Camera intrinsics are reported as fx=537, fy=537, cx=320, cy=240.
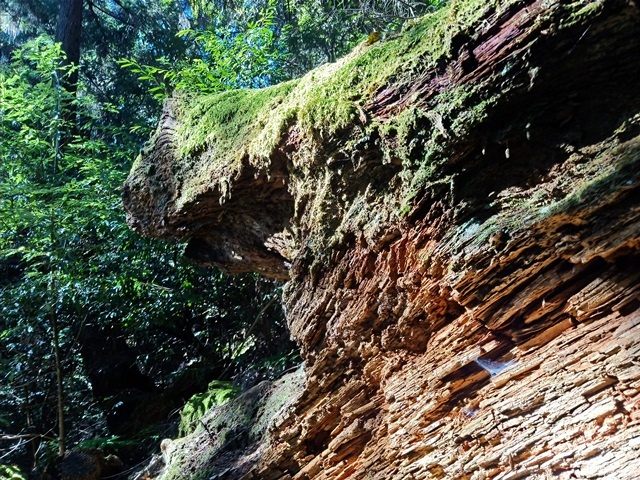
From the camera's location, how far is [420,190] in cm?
219

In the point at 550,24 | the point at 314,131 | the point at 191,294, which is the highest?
the point at 191,294

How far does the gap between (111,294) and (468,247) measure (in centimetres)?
540

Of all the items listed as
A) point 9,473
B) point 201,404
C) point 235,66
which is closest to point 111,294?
point 9,473

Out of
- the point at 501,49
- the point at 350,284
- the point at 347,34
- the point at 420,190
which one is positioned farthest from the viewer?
the point at 347,34

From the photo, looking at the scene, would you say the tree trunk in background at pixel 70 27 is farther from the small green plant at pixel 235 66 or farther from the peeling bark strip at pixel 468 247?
the peeling bark strip at pixel 468 247

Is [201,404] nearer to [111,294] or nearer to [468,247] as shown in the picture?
[111,294]

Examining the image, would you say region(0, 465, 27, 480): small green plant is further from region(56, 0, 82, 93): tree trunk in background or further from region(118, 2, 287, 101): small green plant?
region(56, 0, 82, 93): tree trunk in background

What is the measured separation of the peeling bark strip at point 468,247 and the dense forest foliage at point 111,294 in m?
2.90

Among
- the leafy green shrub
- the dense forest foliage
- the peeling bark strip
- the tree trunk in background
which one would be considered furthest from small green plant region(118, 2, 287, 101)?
the tree trunk in background

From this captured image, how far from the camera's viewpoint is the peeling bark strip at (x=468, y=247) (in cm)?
167

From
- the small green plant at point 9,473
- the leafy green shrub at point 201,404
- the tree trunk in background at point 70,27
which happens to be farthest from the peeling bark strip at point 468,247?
the tree trunk in background at point 70,27

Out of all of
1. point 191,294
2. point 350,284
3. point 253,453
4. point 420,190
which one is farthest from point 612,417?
point 191,294

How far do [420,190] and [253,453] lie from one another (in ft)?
5.75

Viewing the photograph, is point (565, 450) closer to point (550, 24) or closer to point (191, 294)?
point (550, 24)
